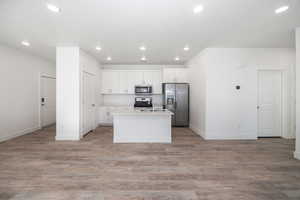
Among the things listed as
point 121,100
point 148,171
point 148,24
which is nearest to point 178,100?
point 121,100

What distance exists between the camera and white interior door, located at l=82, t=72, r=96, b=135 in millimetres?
4852

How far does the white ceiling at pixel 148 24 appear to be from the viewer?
7.52 feet

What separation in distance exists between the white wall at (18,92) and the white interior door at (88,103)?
1.87m

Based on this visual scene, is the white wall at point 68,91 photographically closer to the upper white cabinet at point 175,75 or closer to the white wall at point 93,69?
the white wall at point 93,69

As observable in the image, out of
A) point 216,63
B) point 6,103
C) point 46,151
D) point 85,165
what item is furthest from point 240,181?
point 6,103

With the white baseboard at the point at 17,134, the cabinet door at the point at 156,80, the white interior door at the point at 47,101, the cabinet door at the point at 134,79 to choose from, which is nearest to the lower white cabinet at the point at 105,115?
the cabinet door at the point at 134,79

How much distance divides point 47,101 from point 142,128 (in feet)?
13.6

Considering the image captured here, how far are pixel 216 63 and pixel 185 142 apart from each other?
7.74 feet

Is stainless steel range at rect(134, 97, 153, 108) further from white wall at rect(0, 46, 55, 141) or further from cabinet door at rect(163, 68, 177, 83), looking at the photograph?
white wall at rect(0, 46, 55, 141)

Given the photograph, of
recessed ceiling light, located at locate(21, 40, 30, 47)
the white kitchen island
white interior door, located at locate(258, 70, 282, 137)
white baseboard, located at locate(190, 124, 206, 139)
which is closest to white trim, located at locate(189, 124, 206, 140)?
white baseboard, located at locate(190, 124, 206, 139)

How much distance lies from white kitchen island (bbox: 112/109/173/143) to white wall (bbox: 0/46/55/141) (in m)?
2.99

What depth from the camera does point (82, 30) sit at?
10.5 ft

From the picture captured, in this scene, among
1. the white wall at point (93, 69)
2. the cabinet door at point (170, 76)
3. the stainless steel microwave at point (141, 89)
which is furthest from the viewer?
the stainless steel microwave at point (141, 89)

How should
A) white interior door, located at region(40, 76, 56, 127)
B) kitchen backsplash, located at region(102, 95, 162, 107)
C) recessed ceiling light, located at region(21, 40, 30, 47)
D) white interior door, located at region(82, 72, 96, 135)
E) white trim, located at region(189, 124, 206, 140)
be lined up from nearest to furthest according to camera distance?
recessed ceiling light, located at region(21, 40, 30, 47), white trim, located at region(189, 124, 206, 140), white interior door, located at region(82, 72, 96, 135), white interior door, located at region(40, 76, 56, 127), kitchen backsplash, located at region(102, 95, 162, 107)
